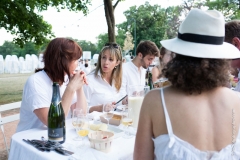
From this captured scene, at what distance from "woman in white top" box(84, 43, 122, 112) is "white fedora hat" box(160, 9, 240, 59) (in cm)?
187

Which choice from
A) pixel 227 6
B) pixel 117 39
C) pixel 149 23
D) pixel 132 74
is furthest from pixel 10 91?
pixel 149 23

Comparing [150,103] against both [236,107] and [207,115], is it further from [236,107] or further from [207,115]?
[236,107]

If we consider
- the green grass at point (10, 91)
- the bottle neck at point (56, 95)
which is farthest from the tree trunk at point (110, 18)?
the bottle neck at point (56, 95)

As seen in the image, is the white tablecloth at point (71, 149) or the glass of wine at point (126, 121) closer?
the white tablecloth at point (71, 149)

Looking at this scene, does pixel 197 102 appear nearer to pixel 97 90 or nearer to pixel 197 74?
pixel 197 74

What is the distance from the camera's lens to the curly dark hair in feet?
3.12

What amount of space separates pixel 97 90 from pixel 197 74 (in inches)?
78.9

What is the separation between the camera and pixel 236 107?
1.03 meters

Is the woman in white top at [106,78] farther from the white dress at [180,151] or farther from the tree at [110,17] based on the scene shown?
the tree at [110,17]

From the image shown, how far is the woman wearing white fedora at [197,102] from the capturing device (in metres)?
0.96

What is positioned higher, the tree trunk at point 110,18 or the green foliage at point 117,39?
the green foliage at point 117,39

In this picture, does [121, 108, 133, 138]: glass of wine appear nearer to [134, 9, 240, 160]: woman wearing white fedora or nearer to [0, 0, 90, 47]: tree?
[134, 9, 240, 160]: woman wearing white fedora

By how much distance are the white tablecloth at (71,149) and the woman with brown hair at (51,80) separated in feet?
0.81

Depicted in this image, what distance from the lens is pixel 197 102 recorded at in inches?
38.5
